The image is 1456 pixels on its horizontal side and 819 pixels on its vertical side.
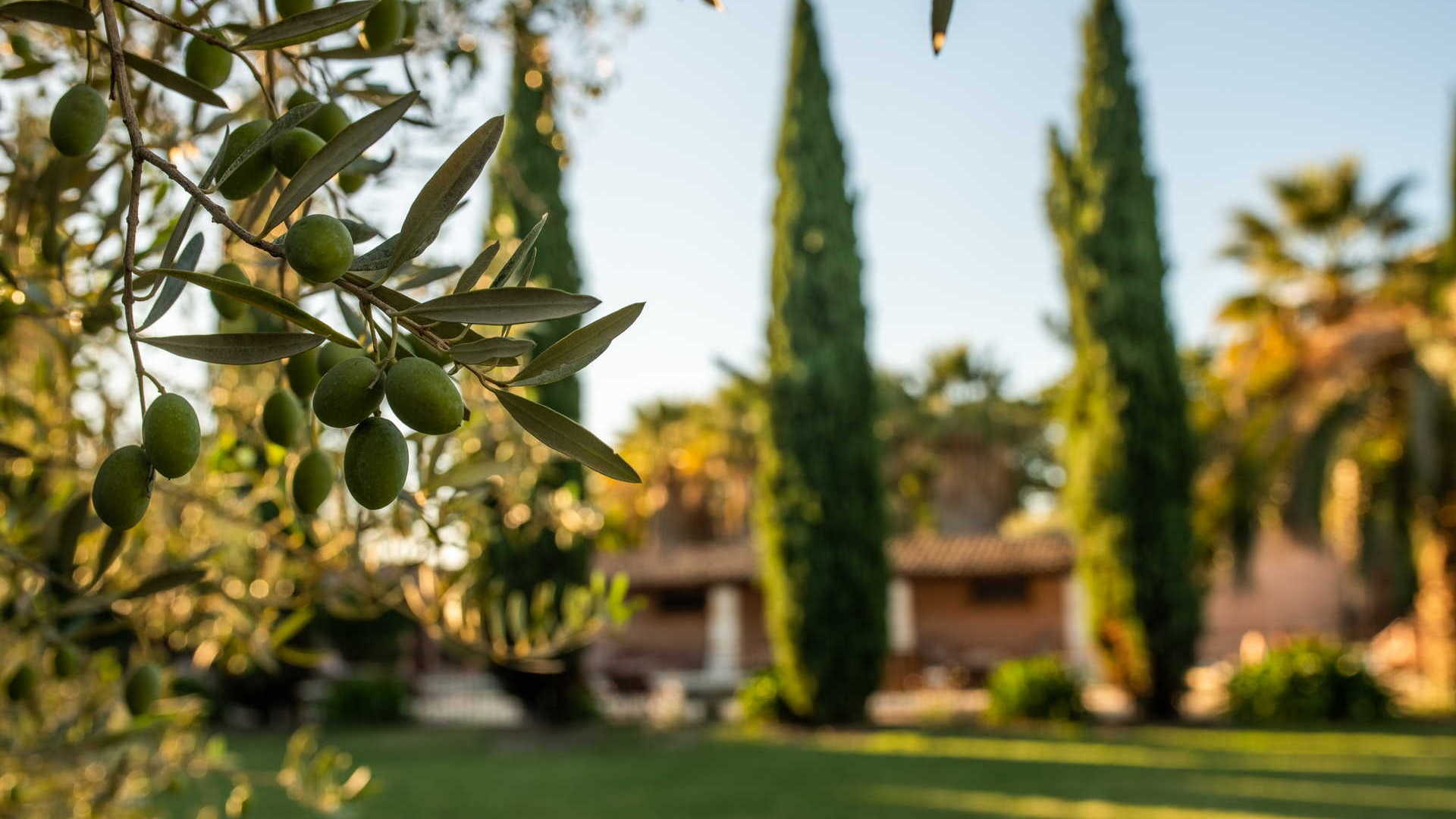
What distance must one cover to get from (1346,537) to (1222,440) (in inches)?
81.2

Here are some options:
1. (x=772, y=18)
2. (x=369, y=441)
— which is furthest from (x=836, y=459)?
(x=369, y=441)

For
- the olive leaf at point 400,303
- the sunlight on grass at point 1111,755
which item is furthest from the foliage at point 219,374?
the sunlight on grass at point 1111,755

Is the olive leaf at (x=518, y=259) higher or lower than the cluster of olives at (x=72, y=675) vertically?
higher

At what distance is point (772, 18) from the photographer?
196 cm

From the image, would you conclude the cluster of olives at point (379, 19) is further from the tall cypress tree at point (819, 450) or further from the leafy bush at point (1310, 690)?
the leafy bush at point (1310, 690)

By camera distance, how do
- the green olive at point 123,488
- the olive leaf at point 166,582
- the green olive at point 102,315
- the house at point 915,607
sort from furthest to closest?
the house at point 915,607 → the green olive at point 102,315 → the olive leaf at point 166,582 → the green olive at point 123,488

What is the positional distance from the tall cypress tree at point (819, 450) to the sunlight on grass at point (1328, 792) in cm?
560

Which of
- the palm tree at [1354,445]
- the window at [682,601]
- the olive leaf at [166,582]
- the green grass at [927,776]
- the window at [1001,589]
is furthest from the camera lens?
the window at [682,601]

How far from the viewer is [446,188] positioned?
665 millimetres

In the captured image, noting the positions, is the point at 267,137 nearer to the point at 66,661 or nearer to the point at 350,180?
the point at 350,180

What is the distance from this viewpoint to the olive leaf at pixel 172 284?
0.72 meters

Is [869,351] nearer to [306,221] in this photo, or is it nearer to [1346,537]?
[1346,537]

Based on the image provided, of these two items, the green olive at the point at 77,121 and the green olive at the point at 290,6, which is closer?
the green olive at the point at 77,121

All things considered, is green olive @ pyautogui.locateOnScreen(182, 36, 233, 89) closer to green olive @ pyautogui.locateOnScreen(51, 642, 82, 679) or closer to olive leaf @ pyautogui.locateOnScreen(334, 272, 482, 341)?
olive leaf @ pyautogui.locateOnScreen(334, 272, 482, 341)
